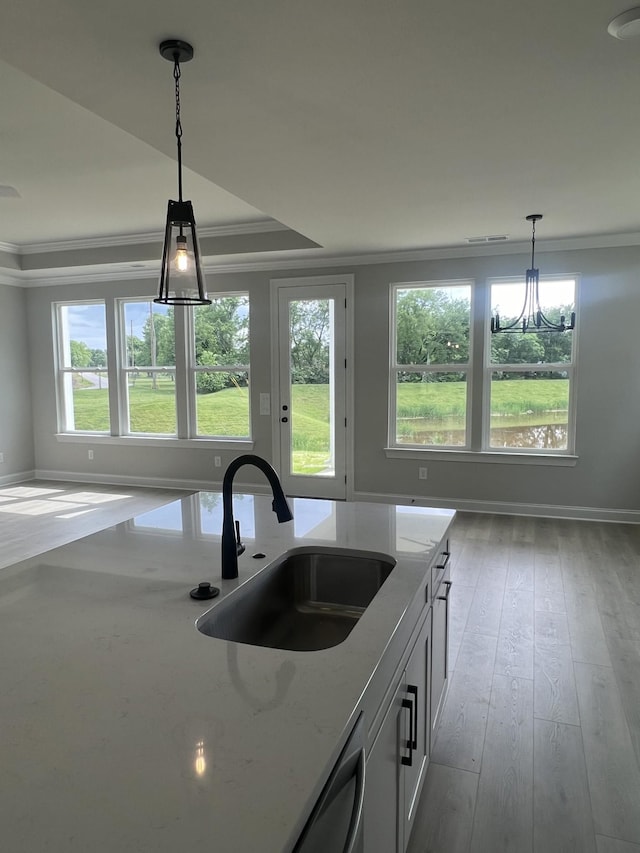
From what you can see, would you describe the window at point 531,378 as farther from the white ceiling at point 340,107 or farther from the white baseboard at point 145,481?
the white baseboard at point 145,481

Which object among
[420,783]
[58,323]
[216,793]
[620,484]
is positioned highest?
[58,323]

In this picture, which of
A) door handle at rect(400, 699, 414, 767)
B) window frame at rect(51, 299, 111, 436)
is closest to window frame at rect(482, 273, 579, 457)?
door handle at rect(400, 699, 414, 767)

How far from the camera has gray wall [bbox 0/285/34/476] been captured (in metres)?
6.82

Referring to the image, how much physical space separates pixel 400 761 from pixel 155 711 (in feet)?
2.34

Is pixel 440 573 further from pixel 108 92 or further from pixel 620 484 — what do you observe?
pixel 620 484

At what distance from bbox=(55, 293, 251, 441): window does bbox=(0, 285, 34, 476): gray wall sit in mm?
464

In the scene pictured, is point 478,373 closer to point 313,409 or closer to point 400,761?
point 313,409

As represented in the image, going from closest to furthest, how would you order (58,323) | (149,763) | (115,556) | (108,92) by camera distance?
(149,763) < (115,556) < (108,92) < (58,323)

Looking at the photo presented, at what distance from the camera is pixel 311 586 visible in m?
1.75

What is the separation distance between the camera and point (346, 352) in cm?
577

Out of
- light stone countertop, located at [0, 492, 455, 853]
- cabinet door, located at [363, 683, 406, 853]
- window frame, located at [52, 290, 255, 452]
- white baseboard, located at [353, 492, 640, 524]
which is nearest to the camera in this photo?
light stone countertop, located at [0, 492, 455, 853]

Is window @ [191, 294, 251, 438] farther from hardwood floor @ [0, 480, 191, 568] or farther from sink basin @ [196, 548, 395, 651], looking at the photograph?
sink basin @ [196, 548, 395, 651]

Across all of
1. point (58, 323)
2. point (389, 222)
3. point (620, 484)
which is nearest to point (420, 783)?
point (389, 222)

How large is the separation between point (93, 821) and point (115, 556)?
102 cm
